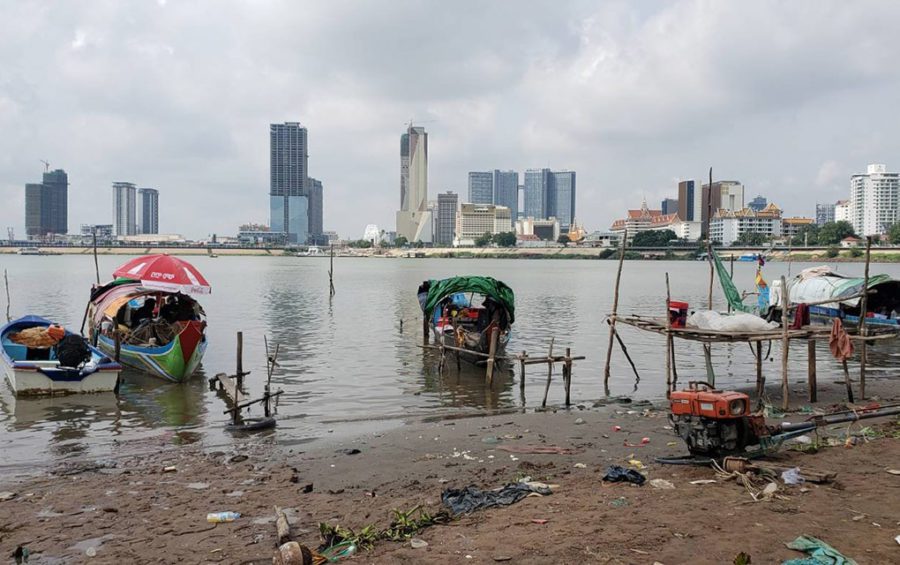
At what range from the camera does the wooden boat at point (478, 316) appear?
64.2 feet

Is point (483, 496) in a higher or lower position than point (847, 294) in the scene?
lower

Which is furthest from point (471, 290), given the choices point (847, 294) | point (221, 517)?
point (847, 294)

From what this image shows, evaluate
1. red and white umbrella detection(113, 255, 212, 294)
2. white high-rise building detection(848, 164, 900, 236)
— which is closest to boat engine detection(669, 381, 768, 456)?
red and white umbrella detection(113, 255, 212, 294)

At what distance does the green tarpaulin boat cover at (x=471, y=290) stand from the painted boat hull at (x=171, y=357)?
6957 millimetres

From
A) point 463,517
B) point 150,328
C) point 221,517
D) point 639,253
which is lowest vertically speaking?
point 221,517

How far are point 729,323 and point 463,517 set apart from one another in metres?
9.13

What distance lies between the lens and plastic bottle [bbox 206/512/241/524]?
25.3 ft

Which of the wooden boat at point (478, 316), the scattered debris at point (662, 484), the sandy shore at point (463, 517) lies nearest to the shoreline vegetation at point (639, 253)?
the wooden boat at point (478, 316)

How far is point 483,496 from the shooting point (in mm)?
7898

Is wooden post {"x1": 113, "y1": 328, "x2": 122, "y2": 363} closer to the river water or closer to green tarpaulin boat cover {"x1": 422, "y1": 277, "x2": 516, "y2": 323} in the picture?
the river water

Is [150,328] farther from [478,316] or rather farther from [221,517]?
[221,517]

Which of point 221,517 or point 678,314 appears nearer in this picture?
point 221,517

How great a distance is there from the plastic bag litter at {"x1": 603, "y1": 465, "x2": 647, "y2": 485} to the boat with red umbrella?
41.8 ft

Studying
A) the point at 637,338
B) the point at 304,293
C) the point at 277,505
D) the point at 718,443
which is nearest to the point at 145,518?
the point at 277,505
